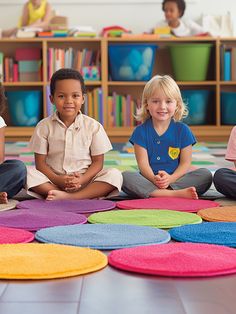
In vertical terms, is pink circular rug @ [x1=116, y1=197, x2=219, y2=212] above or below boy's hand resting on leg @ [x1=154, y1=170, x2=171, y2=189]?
below

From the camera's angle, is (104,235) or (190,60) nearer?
(104,235)

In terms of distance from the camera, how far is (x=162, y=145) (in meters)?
2.64

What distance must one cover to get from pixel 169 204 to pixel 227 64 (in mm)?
2833

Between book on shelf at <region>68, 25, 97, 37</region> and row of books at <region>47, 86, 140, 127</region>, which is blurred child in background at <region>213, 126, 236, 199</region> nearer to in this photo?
row of books at <region>47, 86, 140, 127</region>

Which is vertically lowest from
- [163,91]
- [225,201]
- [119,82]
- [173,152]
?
[225,201]

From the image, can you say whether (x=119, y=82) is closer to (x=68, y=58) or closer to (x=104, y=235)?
(x=68, y=58)

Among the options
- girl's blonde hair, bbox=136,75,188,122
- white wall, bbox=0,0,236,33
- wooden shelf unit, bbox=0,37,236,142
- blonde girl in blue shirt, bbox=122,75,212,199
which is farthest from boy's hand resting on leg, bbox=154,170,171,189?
white wall, bbox=0,0,236,33

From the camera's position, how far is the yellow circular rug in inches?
58.6

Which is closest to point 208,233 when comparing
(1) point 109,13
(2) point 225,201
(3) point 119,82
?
(2) point 225,201

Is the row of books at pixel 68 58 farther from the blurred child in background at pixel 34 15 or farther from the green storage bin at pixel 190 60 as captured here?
the green storage bin at pixel 190 60

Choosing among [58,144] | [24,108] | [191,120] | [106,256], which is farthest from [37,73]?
[106,256]

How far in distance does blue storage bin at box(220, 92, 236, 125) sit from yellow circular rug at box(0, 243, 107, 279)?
11.3 feet

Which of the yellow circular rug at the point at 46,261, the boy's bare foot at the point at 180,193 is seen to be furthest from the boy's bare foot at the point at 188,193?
the yellow circular rug at the point at 46,261

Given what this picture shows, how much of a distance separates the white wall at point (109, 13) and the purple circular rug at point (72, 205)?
3144 mm
